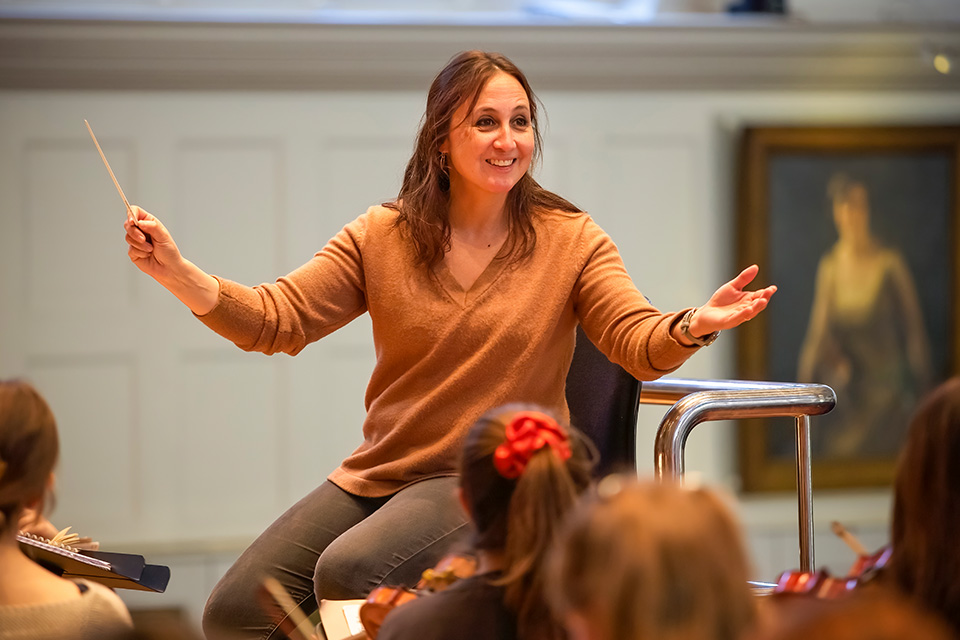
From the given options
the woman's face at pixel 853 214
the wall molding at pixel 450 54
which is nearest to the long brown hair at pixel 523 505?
the wall molding at pixel 450 54

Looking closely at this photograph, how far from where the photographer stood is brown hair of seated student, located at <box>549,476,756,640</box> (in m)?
0.95

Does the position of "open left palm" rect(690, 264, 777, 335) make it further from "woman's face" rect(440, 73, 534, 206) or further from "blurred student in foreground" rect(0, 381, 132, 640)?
"blurred student in foreground" rect(0, 381, 132, 640)

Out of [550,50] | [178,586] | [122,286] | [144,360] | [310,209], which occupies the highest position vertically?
[550,50]

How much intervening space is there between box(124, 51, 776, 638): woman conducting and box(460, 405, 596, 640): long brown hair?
0.49m

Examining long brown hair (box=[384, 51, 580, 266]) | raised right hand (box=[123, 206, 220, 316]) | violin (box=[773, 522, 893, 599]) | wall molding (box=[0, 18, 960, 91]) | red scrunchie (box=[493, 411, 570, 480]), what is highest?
wall molding (box=[0, 18, 960, 91])

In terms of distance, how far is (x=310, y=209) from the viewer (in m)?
4.80

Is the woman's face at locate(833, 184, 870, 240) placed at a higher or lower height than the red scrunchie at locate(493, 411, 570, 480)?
higher

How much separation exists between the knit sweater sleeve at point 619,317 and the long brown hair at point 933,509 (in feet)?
2.19

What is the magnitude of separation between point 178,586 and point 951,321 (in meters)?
3.62

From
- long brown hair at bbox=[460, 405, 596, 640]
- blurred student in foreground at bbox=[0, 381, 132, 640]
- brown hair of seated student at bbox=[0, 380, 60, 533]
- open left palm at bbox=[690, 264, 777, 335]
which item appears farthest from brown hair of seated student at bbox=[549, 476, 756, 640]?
open left palm at bbox=[690, 264, 777, 335]

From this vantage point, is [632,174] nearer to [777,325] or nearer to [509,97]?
[777,325]

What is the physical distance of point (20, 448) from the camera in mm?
1410

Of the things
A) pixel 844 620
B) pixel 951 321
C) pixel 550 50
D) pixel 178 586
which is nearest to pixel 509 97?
pixel 844 620

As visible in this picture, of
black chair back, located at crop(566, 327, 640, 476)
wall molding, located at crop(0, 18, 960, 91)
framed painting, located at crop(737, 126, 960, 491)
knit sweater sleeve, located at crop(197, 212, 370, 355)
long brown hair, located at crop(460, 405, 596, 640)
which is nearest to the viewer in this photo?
long brown hair, located at crop(460, 405, 596, 640)
